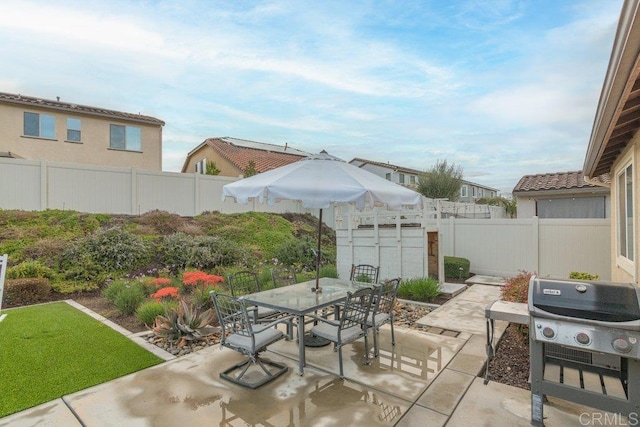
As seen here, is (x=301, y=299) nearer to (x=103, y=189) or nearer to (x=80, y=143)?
(x=103, y=189)

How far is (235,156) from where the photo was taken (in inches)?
899

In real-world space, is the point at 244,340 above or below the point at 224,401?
above

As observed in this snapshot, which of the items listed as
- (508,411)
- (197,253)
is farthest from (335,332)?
(197,253)

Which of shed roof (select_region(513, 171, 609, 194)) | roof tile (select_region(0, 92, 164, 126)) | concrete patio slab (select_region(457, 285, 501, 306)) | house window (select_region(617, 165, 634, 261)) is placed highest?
roof tile (select_region(0, 92, 164, 126))

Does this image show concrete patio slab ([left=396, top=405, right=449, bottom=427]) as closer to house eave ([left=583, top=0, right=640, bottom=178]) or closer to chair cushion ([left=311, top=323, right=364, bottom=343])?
chair cushion ([left=311, top=323, right=364, bottom=343])

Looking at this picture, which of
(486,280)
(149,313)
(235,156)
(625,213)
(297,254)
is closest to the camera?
(625,213)

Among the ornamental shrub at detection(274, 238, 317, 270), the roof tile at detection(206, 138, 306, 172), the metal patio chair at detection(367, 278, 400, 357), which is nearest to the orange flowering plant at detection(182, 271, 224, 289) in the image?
the metal patio chair at detection(367, 278, 400, 357)

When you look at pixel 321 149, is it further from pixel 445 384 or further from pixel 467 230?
pixel 467 230

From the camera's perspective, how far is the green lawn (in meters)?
3.52

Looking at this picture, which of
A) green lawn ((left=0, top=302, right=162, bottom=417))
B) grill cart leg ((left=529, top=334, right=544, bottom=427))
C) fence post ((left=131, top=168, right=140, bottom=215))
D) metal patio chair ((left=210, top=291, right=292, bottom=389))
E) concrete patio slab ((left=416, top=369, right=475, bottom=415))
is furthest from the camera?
fence post ((left=131, top=168, right=140, bottom=215))

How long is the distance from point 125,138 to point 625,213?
2129cm

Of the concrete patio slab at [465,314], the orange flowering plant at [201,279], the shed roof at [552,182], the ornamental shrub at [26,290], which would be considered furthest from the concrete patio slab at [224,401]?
the shed roof at [552,182]

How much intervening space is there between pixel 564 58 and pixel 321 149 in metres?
5.54

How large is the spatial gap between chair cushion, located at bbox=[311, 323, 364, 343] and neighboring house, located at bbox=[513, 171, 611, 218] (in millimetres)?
11815
